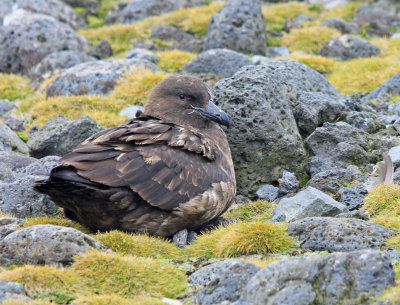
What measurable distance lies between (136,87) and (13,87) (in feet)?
13.9

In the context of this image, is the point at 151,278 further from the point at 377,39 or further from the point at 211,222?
the point at 377,39

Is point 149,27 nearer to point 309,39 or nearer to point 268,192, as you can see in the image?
point 309,39

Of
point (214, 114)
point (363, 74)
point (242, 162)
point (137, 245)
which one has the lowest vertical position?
point (363, 74)

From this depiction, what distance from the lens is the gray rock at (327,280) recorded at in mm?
4512

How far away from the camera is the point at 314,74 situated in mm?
10852

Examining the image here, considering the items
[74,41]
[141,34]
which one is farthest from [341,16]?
[74,41]

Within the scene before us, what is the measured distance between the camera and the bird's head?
27.1 ft

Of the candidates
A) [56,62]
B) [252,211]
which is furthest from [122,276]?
[56,62]

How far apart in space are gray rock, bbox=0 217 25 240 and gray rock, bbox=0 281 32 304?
4.81 ft

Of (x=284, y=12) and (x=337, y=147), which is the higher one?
(x=337, y=147)

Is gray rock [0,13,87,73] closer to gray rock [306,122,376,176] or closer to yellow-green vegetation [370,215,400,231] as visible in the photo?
gray rock [306,122,376,176]

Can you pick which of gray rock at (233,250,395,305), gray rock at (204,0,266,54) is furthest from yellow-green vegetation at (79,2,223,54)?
gray rock at (233,250,395,305)

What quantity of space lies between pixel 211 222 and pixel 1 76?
35.1 ft

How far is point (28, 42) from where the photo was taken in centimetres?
1720
